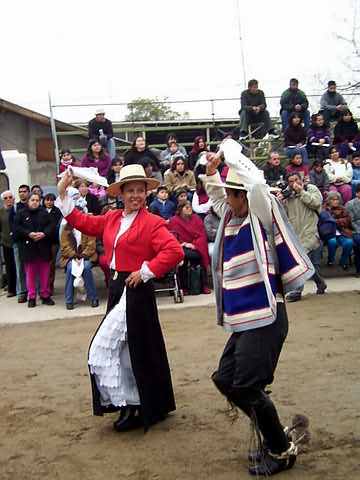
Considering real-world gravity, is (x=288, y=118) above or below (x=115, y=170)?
above

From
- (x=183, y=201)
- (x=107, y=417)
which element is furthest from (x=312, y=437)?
(x=183, y=201)

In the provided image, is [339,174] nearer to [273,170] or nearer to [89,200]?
[273,170]

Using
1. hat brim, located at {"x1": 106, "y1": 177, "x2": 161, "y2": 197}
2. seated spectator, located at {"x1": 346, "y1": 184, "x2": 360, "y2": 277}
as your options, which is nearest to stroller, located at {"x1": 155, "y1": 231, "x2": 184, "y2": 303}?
seated spectator, located at {"x1": 346, "y1": 184, "x2": 360, "y2": 277}

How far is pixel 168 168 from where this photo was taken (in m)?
13.7

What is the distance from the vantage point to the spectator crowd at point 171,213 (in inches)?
427

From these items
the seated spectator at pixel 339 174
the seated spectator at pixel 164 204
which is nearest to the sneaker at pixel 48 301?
the seated spectator at pixel 164 204

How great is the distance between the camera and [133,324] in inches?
203

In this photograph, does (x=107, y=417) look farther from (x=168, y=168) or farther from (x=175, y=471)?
(x=168, y=168)

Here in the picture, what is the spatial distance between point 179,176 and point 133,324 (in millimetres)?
7857

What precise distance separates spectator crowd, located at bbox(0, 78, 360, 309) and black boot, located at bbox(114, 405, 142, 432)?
5.05m

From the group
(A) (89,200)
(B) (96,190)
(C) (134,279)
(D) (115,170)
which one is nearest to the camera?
(C) (134,279)

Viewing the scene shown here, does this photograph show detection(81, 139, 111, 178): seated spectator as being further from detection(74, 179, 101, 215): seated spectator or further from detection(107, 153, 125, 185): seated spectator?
detection(74, 179, 101, 215): seated spectator

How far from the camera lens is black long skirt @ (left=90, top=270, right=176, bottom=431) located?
514 cm

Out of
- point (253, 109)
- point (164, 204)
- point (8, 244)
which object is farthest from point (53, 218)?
point (253, 109)
